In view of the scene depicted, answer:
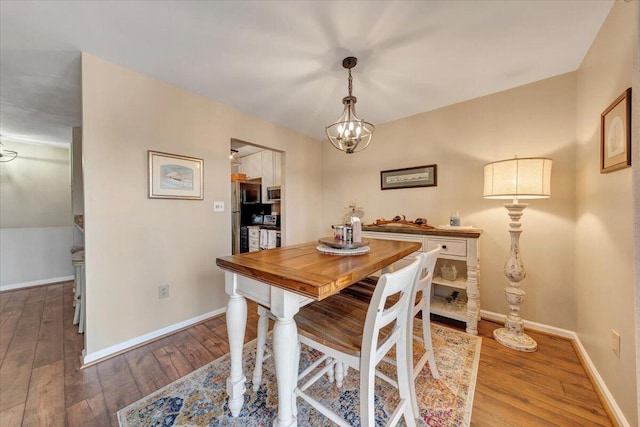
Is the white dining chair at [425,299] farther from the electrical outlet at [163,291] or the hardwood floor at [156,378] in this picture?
the electrical outlet at [163,291]

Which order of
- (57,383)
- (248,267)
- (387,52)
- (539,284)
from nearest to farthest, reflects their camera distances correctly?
1. (248,267)
2. (57,383)
3. (387,52)
4. (539,284)

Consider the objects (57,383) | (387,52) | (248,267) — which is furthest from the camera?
(387,52)

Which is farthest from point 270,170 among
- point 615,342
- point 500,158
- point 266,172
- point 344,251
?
point 615,342

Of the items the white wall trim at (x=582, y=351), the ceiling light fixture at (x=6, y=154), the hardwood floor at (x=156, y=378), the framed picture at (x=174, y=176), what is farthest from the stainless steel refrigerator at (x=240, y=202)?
the white wall trim at (x=582, y=351)

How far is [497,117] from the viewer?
2346mm

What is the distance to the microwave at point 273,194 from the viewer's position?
163 inches

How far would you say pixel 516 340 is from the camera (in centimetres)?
195

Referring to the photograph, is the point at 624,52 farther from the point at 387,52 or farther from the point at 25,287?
the point at 25,287

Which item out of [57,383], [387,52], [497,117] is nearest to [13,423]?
[57,383]

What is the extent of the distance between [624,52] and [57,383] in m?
3.93

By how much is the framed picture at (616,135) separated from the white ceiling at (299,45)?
0.63 meters

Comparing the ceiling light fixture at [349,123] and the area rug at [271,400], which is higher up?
the ceiling light fixture at [349,123]

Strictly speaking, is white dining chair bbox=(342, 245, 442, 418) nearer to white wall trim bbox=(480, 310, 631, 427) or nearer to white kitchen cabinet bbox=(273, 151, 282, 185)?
white wall trim bbox=(480, 310, 631, 427)

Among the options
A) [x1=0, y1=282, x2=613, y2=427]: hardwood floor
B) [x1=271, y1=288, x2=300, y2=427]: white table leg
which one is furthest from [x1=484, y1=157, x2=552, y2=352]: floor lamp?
[x1=271, y1=288, x2=300, y2=427]: white table leg
